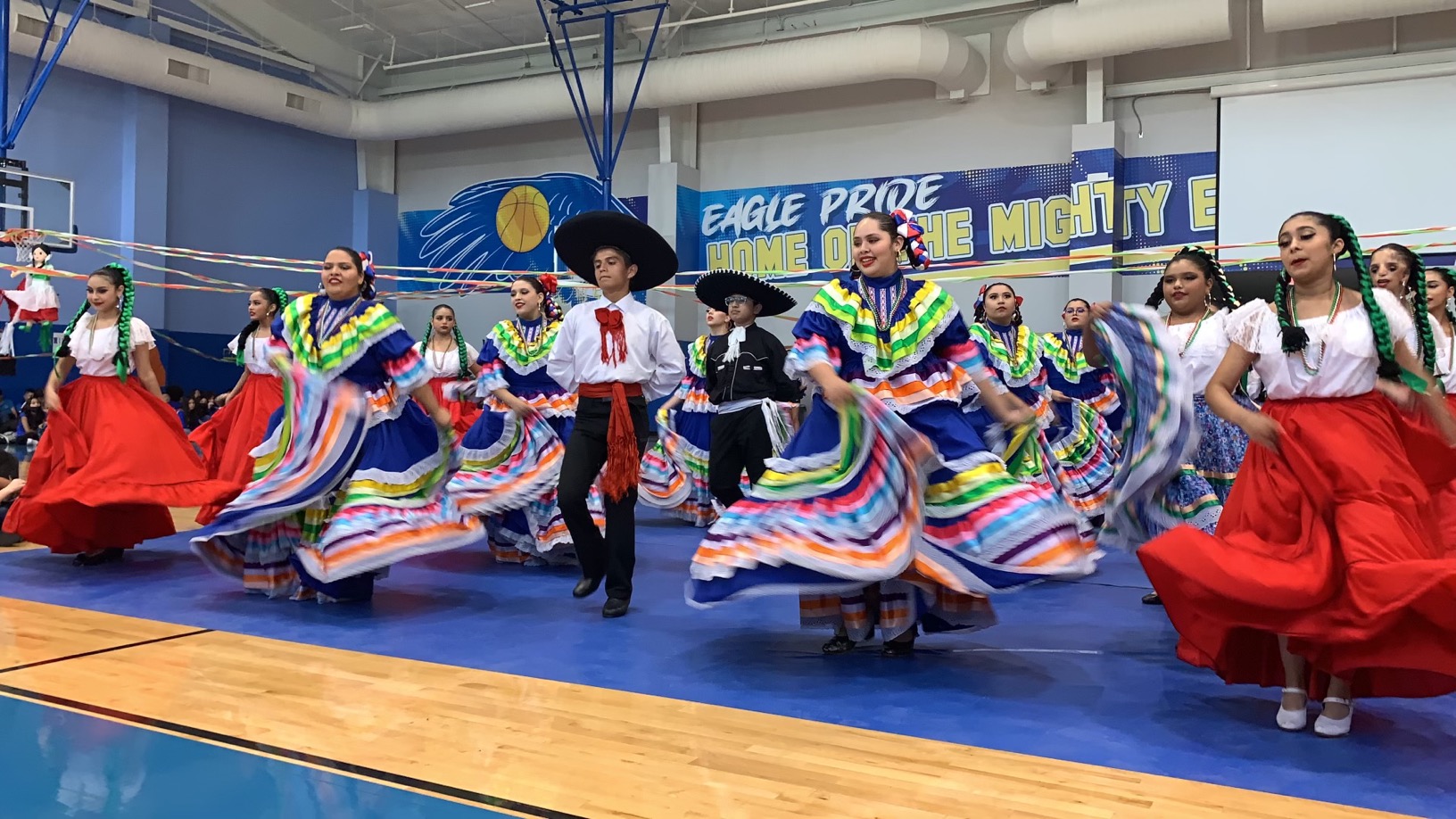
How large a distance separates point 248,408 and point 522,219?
9.71m

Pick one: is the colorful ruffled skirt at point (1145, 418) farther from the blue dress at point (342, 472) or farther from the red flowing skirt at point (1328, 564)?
the blue dress at point (342, 472)

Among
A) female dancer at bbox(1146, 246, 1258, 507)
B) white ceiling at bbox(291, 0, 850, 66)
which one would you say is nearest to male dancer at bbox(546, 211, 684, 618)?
female dancer at bbox(1146, 246, 1258, 507)

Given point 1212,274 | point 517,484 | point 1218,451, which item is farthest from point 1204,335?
point 517,484

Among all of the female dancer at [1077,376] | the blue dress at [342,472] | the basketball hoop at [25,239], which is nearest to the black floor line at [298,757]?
the blue dress at [342,472]

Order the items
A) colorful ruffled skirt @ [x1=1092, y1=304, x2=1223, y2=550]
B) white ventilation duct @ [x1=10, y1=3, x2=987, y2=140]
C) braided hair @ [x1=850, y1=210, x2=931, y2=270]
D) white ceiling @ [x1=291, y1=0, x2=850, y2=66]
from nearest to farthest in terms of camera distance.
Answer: colorful ruffled skirt @ [x1=1092, y1=304, x2=1223, y2=550] → braided hair @ [x1=850, y1=210, x2=931, y2=270] → white ventilation duct @ [x1=10, y1=3, x2=987, y2=140] → white ceiling @ [x1=291, y1=0, x2=850, y2=66]

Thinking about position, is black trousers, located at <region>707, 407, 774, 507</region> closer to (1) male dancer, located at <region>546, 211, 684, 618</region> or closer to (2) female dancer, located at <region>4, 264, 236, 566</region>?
(1) male dancer, located at <region>546, 211, 684, 618</region>

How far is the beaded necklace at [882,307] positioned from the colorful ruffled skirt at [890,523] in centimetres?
30

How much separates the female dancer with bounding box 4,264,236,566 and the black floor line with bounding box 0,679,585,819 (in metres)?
2.18

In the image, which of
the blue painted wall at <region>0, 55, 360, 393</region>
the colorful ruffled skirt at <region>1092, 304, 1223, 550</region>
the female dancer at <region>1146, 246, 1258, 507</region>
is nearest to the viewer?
the colorful ruffled skirt at <region>1092, 304, 1223, 550</region>

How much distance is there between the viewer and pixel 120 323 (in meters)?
5.53

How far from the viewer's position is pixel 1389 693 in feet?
9.53

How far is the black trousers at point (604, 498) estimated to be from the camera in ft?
14.7

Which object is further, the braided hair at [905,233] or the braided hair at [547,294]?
the braided hair at [547,294]

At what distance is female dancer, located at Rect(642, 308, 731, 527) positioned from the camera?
25.8 feet
